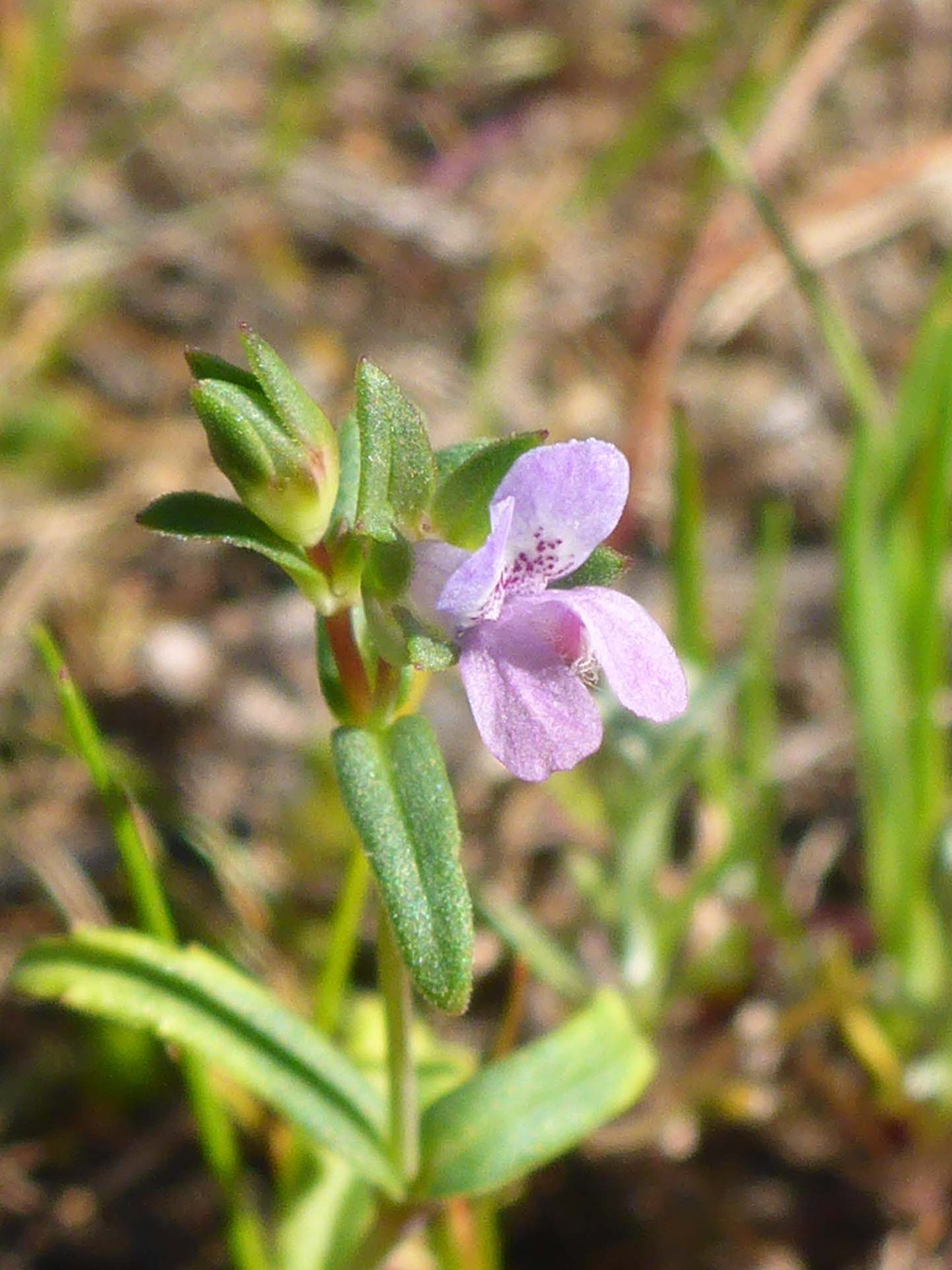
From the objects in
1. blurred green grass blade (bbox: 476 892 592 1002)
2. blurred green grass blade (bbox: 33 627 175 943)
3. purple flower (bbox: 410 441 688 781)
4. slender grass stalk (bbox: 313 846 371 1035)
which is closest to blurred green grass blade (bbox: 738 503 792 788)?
A: blurred green grass blade (bbox: 476 892 592 1002)

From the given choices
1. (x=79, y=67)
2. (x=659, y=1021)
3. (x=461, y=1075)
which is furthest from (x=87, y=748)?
(x=79, y=67)

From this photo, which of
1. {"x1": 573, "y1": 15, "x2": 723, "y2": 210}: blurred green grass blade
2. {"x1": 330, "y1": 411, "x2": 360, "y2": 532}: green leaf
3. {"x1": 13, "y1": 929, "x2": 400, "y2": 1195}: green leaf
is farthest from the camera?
{"x1": 573, "y1": 15, "x2": 723, "y2": 210}: blurred green grass blade

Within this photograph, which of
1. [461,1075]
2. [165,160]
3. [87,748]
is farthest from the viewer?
[165,160]

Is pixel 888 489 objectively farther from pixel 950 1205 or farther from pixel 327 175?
pixel 327 175

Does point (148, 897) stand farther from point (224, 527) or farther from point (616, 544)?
point (616, 544)

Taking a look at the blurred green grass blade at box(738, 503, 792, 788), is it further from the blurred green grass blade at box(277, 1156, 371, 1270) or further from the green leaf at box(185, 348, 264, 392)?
the green leaf at box(185, 348, 264, 392)
